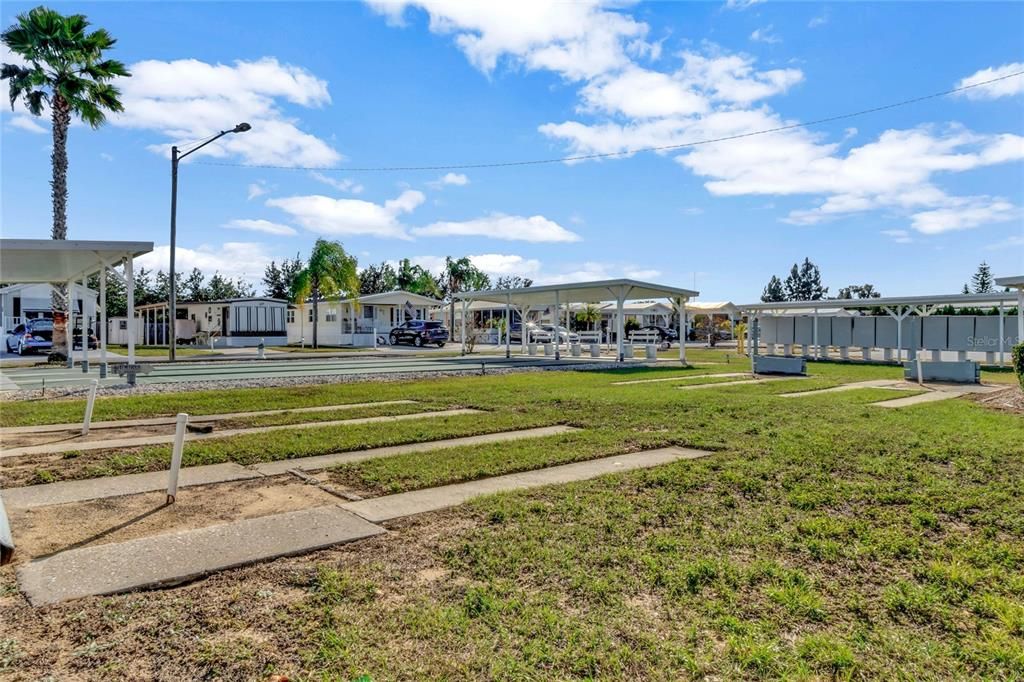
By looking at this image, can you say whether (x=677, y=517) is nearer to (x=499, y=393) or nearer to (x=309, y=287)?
(x=499, y=393)

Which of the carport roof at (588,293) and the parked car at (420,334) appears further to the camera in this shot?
the parked car at (420,334)

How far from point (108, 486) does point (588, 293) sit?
82.8 feet

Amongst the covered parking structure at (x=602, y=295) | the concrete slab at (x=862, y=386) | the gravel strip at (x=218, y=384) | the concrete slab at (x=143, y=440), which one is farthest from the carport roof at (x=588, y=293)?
the concrete slab at (x=143, y=440)

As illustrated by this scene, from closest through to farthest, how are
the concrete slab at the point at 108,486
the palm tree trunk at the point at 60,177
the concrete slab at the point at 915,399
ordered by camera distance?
the concrete slab at the point at 108,486, the concrete slab at the point at 915,399, the palm tree trunk at the point at 60,177

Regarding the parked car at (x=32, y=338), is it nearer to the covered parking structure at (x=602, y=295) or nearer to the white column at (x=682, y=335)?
the covered parking structure at (x=602, y=295)

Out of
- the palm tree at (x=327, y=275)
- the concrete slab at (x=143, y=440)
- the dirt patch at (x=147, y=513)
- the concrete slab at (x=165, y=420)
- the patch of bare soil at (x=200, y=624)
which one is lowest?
the patch of bare soil at (x=200, y=624)

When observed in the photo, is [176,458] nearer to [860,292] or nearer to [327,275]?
[327,275]

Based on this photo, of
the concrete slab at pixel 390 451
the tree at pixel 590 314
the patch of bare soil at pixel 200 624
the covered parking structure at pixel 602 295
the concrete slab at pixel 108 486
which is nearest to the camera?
the patch of bare soil at pixel 200 624

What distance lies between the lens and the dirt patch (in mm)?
4355

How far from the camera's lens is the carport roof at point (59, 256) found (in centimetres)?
1441

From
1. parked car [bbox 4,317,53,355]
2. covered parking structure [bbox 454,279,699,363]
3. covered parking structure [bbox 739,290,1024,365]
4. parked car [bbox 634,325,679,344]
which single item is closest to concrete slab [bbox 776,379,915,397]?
covered parking structure [bbox 739,290,1024,365]

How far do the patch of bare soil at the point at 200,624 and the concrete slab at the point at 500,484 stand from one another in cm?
98

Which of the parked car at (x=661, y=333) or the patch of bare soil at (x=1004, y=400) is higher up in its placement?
the parked car at (x=661, y=333)

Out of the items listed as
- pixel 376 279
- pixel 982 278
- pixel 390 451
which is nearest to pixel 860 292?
pixel 982 278
